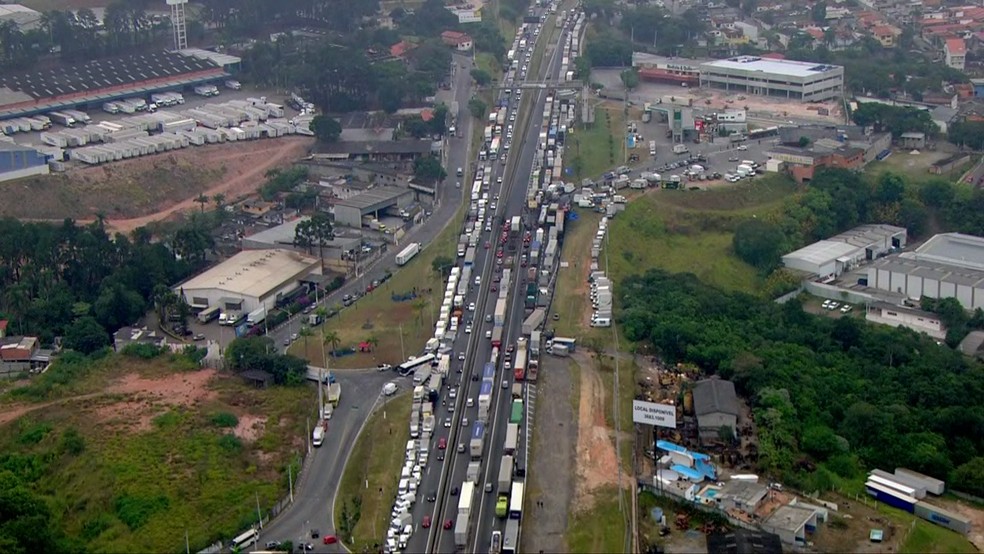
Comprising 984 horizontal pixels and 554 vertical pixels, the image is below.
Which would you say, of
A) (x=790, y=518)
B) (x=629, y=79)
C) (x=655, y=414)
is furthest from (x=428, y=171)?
(x=790, y=518)

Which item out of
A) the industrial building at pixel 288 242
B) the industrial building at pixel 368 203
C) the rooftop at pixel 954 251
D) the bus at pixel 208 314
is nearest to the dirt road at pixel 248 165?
the industrial building at pixel 368 203

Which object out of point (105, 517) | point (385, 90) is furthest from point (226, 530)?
point (385, 90)

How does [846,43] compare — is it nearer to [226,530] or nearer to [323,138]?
[323,138]

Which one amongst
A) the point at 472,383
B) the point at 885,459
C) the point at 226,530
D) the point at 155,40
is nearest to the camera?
the point at 226,530

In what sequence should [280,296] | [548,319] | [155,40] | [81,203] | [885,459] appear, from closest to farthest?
1. [885,459]
2. [548,319]
3. [280,296]
4. [81,203]
5. [155,40]

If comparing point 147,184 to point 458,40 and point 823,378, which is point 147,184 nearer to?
point 458,40

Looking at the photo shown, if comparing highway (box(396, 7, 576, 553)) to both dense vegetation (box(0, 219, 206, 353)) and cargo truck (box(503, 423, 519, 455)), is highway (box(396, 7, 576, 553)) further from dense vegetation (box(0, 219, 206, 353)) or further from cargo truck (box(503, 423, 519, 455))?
dense vegetation (box(0, 219, 206, 353))

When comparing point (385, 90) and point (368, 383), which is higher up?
point (385, 90)
